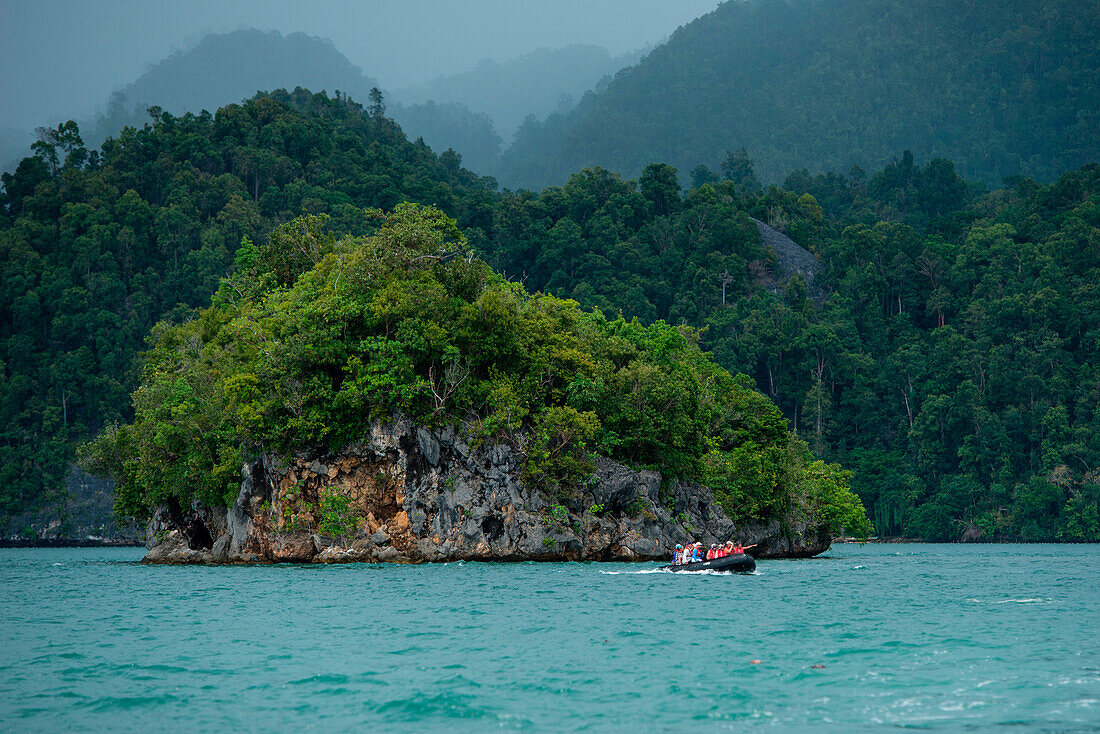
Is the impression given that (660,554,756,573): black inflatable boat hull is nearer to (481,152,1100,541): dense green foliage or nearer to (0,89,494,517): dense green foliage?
(481,152,1100,541): dense green foliage

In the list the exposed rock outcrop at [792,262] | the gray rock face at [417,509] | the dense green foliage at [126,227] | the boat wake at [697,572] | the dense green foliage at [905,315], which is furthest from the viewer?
the exposed rock outcrop at [792,262]

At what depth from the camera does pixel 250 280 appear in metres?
62.2

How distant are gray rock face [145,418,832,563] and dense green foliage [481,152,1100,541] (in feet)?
205

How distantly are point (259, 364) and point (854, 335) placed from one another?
3651 inches

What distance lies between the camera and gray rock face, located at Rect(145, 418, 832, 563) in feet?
153

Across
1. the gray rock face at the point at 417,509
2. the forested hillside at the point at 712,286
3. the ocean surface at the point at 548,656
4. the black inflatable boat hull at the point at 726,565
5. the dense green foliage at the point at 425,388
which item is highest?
the forested hillside at the point at 712,286

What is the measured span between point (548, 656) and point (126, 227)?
359ft

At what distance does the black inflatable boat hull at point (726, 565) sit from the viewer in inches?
1577

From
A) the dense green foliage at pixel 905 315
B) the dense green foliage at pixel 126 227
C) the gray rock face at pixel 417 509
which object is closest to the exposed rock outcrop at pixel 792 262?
the dense green foliage at pixel 905 315

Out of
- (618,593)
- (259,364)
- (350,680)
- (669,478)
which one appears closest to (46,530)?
(259,364)

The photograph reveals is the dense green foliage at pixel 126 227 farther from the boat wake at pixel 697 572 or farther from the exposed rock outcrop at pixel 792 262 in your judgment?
the boat wake at pixel 697 572

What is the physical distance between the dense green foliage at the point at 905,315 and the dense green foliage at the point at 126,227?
71.2ft

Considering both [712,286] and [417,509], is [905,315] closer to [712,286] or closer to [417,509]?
[712,286]

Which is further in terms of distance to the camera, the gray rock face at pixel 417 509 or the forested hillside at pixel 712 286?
the forested hillside at pixel 712 286
